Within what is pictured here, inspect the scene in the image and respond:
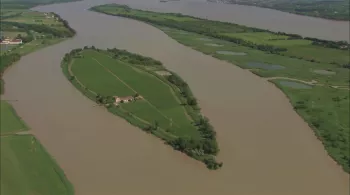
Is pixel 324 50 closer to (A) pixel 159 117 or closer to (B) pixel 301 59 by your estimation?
(B) pixel 301 59

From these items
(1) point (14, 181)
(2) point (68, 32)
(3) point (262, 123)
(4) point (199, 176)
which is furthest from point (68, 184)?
(2) point (68, 32)

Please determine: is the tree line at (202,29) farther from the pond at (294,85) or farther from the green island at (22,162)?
the green island at (22,162)

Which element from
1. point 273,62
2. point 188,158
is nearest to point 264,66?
point 273,62

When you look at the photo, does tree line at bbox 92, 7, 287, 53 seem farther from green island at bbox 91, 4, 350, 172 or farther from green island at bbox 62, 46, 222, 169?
green island at bbox 62, 46, 222, 169

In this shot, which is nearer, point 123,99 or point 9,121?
point 9,121

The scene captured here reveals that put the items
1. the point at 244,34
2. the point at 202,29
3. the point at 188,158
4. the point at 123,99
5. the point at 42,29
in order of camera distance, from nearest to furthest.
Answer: the point at 188,158 < the point at 123,99 < the point at 244,34 < the point at 42,29 < the point at 202,29

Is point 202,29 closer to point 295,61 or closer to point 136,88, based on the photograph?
point 295,61
